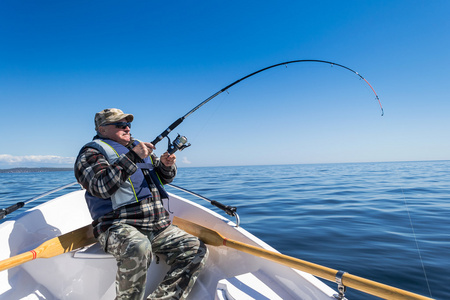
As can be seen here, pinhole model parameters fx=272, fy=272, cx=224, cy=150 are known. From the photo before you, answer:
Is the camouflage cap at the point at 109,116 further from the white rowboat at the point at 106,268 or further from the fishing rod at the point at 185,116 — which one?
the white rowboat at the point at 106,268

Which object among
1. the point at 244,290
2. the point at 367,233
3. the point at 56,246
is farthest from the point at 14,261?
the point at 367,233

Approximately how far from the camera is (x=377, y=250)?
3609mm

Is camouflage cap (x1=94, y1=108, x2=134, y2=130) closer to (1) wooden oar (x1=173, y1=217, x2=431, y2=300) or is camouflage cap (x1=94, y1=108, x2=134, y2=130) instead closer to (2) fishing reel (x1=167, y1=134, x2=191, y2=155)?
(2) fishing reel (x1=167, y1=134, x2=191, y2=155)

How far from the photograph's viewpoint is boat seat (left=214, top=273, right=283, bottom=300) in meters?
2.00

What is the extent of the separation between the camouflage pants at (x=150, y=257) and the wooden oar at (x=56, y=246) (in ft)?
1.38

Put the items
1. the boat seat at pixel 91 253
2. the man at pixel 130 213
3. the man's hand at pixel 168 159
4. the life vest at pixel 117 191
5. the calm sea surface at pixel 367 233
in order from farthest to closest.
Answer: the calm sea surface at pixel 367 233
the man's hand at pixel 168 159
the boat seat at pixel 91 253
the life vest at pixel 117 191
the man at pixel 130 213

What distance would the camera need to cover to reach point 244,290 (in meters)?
2.08

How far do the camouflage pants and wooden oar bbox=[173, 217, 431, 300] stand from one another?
0.63 feet

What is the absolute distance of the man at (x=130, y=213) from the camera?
204 centimetres

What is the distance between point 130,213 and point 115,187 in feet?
1.10

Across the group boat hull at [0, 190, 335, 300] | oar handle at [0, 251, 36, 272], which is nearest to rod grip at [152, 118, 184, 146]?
boat hull at [0, 190, 335, 300]

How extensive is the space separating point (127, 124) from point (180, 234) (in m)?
1.16

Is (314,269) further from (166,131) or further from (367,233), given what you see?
(367,233)

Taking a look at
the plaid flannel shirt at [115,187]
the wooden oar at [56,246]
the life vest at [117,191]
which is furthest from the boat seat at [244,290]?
the wooden oar at [56,246]
